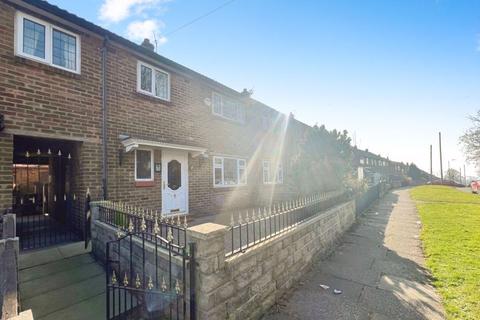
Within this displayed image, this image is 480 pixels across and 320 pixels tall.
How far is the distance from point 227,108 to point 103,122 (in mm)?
6303

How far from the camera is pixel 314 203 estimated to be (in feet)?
22.5

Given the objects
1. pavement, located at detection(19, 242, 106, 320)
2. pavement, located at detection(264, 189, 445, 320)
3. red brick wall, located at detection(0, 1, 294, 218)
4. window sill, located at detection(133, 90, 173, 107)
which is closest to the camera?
pavement, located at detection(19, 242, 106, 320)

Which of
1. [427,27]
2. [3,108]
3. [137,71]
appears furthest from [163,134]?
[427,27]

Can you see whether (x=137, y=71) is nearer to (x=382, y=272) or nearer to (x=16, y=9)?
(x=16, y=9)

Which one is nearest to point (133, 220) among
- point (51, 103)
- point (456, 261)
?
point (51, 103)

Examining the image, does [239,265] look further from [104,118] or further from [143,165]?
[104,118]

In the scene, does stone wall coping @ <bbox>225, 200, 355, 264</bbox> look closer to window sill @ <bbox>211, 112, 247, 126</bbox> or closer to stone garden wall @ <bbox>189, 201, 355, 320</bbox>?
stone garden wall @ <bbox>189, 201, 355, 320</bbox>

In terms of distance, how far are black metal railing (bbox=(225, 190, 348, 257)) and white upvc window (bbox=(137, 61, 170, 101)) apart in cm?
522

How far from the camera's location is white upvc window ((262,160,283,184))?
1487 centimetres

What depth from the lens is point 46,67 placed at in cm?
583

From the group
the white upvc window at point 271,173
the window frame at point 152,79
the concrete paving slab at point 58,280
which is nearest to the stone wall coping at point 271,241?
the concrete paving slab at point 58,280

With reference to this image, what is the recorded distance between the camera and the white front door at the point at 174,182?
8445 mm

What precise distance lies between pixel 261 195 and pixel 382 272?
27.3ft

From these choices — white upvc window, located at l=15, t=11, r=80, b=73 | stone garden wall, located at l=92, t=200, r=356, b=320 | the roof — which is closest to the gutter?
the roof
